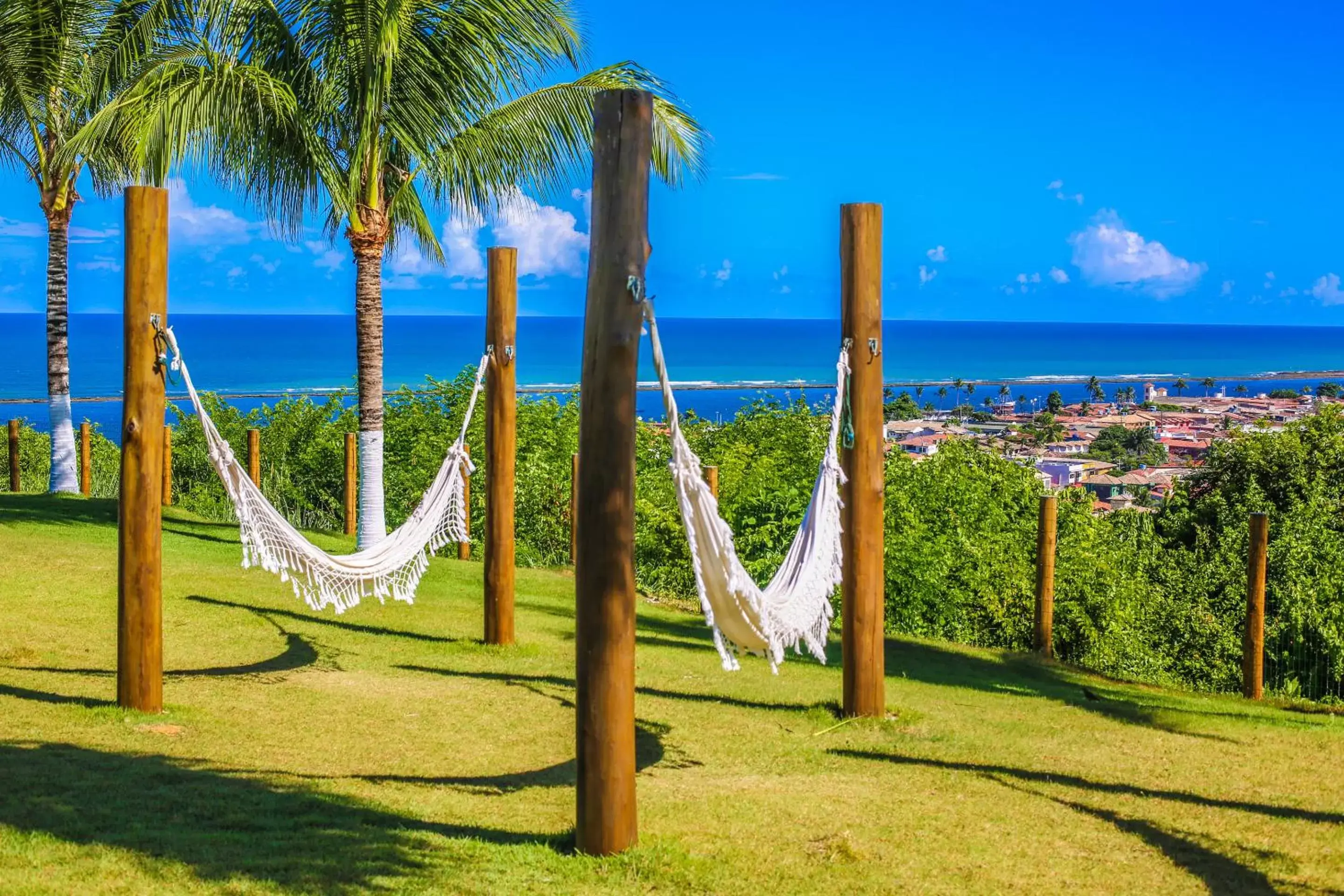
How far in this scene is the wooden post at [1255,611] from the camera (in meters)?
7.77

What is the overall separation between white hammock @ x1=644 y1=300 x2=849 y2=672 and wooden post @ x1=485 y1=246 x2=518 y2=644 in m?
2.12

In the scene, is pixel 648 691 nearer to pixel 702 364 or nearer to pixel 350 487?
pixel 350 487

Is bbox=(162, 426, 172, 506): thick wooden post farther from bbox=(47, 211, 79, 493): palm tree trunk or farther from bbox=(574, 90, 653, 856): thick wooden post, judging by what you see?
bbox=(574, 90, 653, 856): thick wooden post

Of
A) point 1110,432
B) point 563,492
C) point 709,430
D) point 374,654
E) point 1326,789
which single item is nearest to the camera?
point 1326,789

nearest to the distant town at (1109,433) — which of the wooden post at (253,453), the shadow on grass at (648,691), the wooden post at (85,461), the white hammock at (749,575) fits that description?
the wooden post at (253,453)

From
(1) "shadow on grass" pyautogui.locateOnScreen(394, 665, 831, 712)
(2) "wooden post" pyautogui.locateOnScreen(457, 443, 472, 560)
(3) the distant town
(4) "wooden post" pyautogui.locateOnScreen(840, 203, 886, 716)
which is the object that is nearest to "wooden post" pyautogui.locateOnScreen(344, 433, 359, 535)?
(2) "wooden post" pyautogui.locateOnScreen(457, 443, 472, 560)

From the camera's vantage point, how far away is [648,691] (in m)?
6.32

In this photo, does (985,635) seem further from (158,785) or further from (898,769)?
(158,785)

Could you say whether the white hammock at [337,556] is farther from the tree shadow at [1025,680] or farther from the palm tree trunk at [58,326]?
the palm tree trunk at [58,326]

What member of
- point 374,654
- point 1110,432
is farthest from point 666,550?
point 1110,432

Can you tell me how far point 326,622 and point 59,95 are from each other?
8.16 metres

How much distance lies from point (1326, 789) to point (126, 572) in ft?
16.3

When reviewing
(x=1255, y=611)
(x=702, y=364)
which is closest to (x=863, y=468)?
(x=1255, y=611)

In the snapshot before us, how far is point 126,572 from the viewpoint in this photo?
521 cm
